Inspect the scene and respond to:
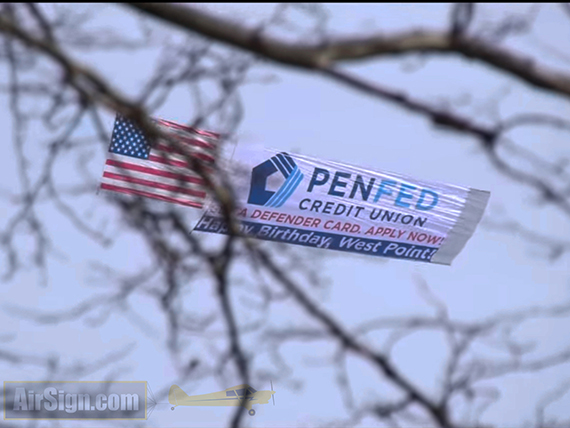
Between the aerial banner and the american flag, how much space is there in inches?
70.8

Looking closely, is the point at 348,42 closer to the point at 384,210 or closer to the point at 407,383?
the point at 407,383

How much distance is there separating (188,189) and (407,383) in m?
2.48

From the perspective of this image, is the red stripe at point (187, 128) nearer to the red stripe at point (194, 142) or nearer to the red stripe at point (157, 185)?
the red stripe at point (194, 142)

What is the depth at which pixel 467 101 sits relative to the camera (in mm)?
4848

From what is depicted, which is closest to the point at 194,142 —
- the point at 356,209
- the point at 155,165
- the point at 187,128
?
the point at 187,128

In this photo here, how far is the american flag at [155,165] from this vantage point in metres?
5.97

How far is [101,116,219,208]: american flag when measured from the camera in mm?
5969

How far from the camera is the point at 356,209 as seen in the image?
33.6 ft

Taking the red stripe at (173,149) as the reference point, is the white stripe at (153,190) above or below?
above

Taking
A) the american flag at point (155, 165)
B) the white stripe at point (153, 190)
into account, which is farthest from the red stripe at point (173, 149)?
the white stripe at point (153, 190)

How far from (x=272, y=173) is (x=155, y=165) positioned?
95.3 inches

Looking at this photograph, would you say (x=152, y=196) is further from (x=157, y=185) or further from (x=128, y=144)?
(x=128, y=144)

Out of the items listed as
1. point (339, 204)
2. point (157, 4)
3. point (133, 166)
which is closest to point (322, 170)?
point (339, 204)

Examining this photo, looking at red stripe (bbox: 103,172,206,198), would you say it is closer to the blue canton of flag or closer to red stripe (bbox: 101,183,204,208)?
red stripe (bbox: 101,183,204,208)
